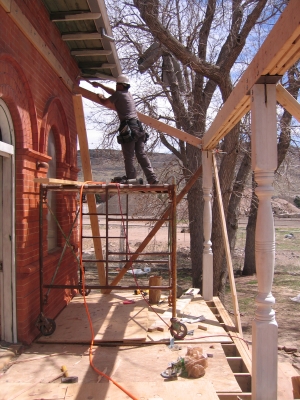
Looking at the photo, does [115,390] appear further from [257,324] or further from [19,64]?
[19,64]

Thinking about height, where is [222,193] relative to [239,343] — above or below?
above

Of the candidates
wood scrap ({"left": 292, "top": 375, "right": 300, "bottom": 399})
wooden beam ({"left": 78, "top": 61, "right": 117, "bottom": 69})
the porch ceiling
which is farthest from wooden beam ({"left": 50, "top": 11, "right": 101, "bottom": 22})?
wood scrap ({"left": 292, "top": 375, "right": 300, "bottom": 399})

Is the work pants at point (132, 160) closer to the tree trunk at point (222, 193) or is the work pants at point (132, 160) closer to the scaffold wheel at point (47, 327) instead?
the scaffold wheel at point (47, 327)

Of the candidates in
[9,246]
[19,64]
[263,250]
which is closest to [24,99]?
[19,64]

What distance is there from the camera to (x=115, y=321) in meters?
6.13

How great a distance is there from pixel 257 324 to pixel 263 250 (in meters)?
0.68

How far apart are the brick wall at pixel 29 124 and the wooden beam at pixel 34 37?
2.3 inches

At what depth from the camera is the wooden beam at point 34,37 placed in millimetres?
4703

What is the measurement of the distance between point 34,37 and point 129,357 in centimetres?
428

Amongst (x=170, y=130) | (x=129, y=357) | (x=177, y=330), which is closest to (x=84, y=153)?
(x=170, y=130)

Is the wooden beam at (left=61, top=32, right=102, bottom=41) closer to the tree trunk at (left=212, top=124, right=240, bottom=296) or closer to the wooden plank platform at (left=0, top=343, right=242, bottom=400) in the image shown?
the tree trunk at (left=212, top=124, right=240, bottom=296)

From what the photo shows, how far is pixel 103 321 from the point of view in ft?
20.1

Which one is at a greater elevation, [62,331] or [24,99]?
[24,99]

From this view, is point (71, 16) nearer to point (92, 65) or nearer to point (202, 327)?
point (92, 65)
